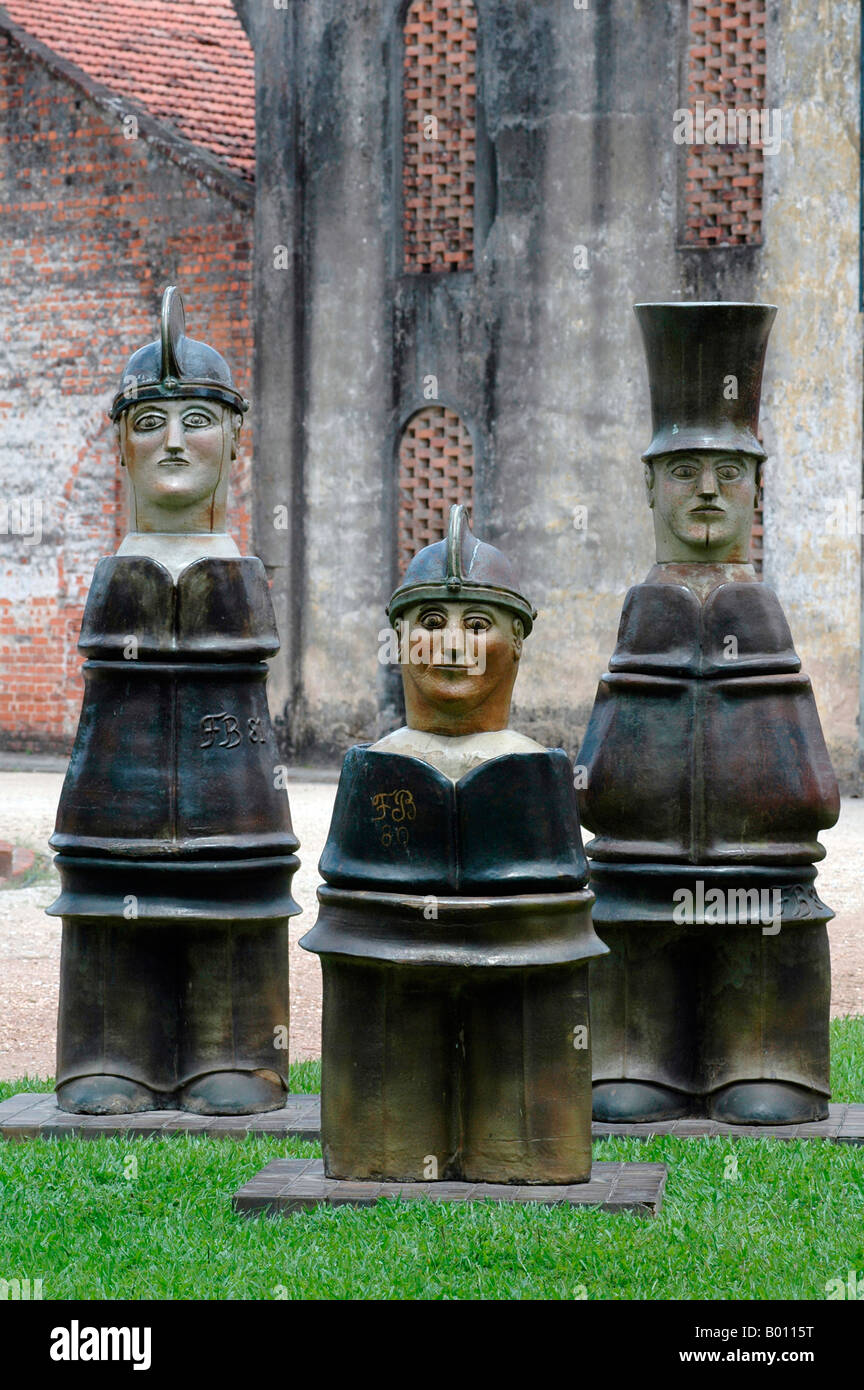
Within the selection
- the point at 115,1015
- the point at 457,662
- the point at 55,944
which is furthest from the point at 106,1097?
the point at 55,944

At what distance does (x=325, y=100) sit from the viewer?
1544 cm

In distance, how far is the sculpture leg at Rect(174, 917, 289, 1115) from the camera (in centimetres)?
569

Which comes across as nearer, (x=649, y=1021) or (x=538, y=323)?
(x=649, y=1021)

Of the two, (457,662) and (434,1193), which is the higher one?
(457,662)

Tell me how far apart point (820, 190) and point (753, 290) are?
83 centimetres

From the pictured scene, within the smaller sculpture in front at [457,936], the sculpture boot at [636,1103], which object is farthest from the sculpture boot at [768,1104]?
the smaller sculpture in front at [457,936]

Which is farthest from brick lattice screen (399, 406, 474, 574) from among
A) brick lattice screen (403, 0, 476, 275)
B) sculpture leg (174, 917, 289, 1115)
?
sculpture leg (174, 917, 289, 1115)

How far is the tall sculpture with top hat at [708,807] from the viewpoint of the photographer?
5.61m

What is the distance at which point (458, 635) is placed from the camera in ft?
15.9

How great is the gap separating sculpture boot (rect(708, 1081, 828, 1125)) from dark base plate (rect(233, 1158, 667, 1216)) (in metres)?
0.74

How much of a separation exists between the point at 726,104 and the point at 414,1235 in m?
11.5

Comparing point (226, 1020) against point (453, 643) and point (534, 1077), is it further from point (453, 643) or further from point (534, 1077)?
point (453, 643)
